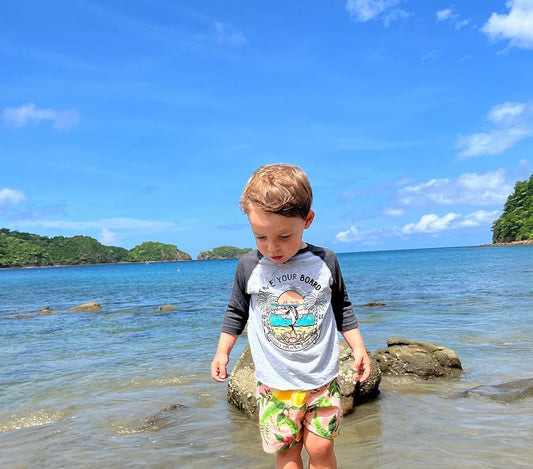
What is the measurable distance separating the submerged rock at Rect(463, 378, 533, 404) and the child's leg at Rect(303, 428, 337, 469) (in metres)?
3.55

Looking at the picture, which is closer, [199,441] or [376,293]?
[199,441]

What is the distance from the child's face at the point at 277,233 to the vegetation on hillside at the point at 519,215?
10471cm

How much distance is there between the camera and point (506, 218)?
108625 mm

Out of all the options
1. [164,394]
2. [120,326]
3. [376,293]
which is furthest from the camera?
[376,293]

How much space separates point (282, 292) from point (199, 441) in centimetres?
277

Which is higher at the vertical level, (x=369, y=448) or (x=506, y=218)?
(x=506, y=218)

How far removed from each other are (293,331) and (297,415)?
458 millimetres

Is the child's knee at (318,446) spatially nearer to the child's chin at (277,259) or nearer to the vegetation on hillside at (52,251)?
the child's chin at (277,259)

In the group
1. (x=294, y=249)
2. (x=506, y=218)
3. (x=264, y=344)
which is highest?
(x=506, y=218)

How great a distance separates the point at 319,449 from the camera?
2701mm

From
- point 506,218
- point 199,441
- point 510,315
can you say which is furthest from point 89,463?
point 506,218

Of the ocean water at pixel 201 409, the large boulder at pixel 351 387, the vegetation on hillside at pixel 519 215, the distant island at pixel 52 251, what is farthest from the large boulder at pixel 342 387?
the distant island at pixel 52 251

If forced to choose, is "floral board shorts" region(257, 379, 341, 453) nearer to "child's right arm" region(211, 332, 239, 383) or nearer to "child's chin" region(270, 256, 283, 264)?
"child's right arm" region(211, 332, 239, 383)

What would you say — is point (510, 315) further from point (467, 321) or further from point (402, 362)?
point (402, 362)
